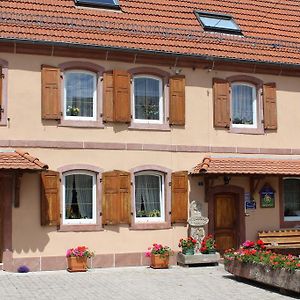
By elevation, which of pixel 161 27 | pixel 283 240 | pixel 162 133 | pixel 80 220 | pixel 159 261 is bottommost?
pixel 159 261

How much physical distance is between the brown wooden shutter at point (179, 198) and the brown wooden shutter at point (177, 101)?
1496 millimetres

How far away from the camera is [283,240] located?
57.3 ft

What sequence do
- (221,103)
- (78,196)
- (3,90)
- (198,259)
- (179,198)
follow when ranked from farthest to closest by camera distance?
(221,103)
(179,198)
(198,259)
(78,196)
(3,90)

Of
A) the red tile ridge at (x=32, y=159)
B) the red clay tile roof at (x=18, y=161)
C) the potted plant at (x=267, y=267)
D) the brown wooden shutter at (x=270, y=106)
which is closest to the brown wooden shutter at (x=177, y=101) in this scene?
the brown wooden shutter at (x=270, y=106)

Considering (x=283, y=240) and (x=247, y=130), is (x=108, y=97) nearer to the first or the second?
(x=247, y=130)

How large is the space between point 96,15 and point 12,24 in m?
2.61

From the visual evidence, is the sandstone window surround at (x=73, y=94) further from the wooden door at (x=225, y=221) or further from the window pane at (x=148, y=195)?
the wooden door at (x=225, y=221)

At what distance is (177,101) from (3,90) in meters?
4.79

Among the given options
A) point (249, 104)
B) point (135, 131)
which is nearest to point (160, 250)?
point (135, 131)

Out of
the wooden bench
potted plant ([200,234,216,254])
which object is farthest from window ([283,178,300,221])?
potted plant ([200,234,216,254])

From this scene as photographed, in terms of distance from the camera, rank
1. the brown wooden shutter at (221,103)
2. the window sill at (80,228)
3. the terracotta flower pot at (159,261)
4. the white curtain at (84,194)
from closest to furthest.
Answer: the window sill at (80,228)
the terracotta flower pot at (159,261)
the white curtain at (84,194)
the brown wooden shutter at (221,103)

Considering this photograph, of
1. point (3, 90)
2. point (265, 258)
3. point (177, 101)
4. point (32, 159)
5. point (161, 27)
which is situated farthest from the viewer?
point (161, 27)

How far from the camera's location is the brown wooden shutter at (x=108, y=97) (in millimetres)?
16152

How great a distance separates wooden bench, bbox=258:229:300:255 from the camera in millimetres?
17141
